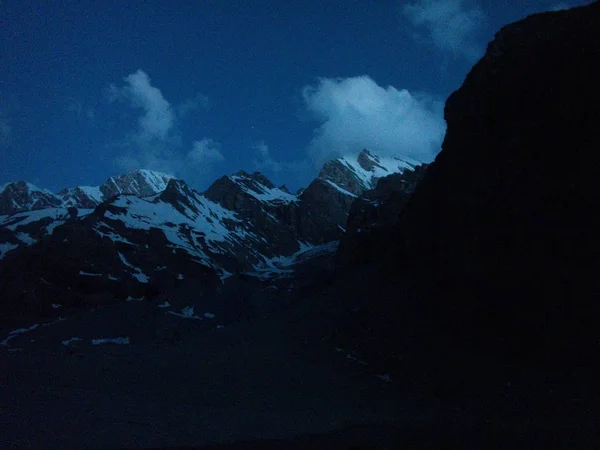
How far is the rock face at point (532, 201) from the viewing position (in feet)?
81.9

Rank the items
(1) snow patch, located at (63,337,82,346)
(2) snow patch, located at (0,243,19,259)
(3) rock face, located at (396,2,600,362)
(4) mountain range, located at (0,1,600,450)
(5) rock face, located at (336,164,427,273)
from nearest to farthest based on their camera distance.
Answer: (4) mountain range, located at (0,1,600,450) → (3) rock face, located at (396,2,600,362) → (1) snow patch, located at (63,337,82,346) → (5) rock face, located at (336,164,427,273) → (2) snow patch, located at (0,243,19,259)

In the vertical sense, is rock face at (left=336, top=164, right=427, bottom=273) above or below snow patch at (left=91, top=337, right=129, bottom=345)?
above

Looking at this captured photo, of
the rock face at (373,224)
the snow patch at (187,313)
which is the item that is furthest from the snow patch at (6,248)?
the rock face at (373,224)

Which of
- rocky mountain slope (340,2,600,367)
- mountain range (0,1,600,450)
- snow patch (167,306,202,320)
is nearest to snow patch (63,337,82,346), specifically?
mountain range (0,1,600,450)

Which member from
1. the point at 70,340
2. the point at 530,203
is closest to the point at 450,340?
the point at 530,203

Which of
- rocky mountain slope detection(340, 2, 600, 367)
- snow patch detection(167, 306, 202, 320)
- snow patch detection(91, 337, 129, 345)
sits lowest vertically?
snow patch detection(91, 337, 129, 345)

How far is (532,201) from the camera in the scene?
27797 mm

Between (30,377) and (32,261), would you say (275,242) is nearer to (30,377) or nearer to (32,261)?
(32,261)

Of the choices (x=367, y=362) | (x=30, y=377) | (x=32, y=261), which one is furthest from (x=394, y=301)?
(x=32, y=261)

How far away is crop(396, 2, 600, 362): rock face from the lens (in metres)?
25.0

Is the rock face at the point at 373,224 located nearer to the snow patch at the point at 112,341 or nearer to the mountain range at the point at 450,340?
the mountain range at the point at 450,340

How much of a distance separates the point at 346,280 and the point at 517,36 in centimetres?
3575

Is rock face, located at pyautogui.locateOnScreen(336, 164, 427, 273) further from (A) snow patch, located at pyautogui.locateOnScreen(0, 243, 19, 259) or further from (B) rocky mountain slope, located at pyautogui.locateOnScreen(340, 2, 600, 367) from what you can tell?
(A) snow patch, located at pyautogui.locateOnScreen(0, 243, 19, 259)

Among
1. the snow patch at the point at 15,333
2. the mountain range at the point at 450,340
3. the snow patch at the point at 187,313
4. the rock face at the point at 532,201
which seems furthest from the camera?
the snow patch at the point at 187,313
